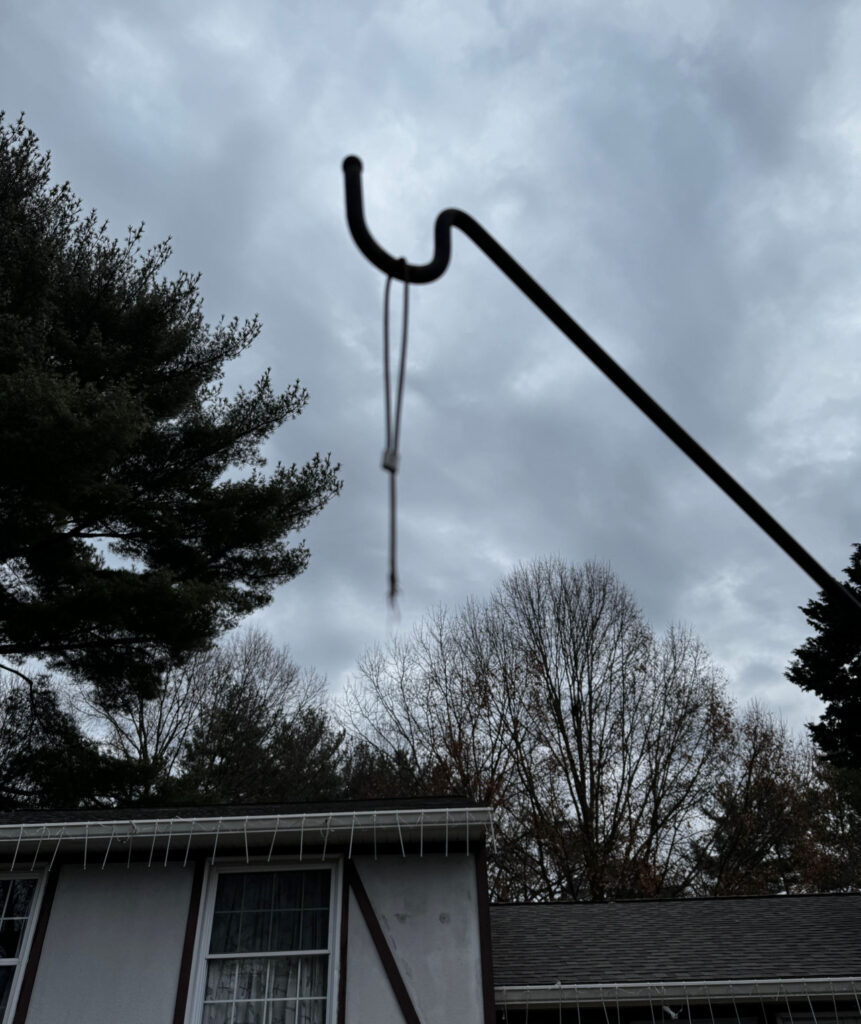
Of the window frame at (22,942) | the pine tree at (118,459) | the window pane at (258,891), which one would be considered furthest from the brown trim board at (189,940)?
the pine tree at (118,459)

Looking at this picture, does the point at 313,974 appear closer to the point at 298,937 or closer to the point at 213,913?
the point at 298,937

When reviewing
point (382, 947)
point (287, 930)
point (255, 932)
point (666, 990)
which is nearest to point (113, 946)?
point (255, 932)

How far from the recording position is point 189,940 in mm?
6969

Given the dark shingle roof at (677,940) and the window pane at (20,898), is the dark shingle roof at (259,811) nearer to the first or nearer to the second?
the window pane at (20,898)

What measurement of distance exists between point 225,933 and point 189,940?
28cm

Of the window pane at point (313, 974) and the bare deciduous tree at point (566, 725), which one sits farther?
the bare deciduous tree at point (566, 725)

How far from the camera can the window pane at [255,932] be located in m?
7.01

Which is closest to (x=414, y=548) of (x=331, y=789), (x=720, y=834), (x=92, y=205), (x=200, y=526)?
(x=200, y=526)

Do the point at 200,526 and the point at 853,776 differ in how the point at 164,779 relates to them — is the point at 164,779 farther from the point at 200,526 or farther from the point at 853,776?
the point at 853,776

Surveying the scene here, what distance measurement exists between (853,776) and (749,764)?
9183 millimetres

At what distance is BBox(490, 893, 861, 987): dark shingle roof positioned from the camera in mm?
8031

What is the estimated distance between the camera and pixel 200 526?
14.9 metres

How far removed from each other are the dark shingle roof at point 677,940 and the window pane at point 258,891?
2.13 meters

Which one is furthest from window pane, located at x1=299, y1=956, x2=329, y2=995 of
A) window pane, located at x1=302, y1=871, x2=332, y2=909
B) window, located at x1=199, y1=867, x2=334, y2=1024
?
window pane, located at x1=302, y1=871, x2=332, y2=909
